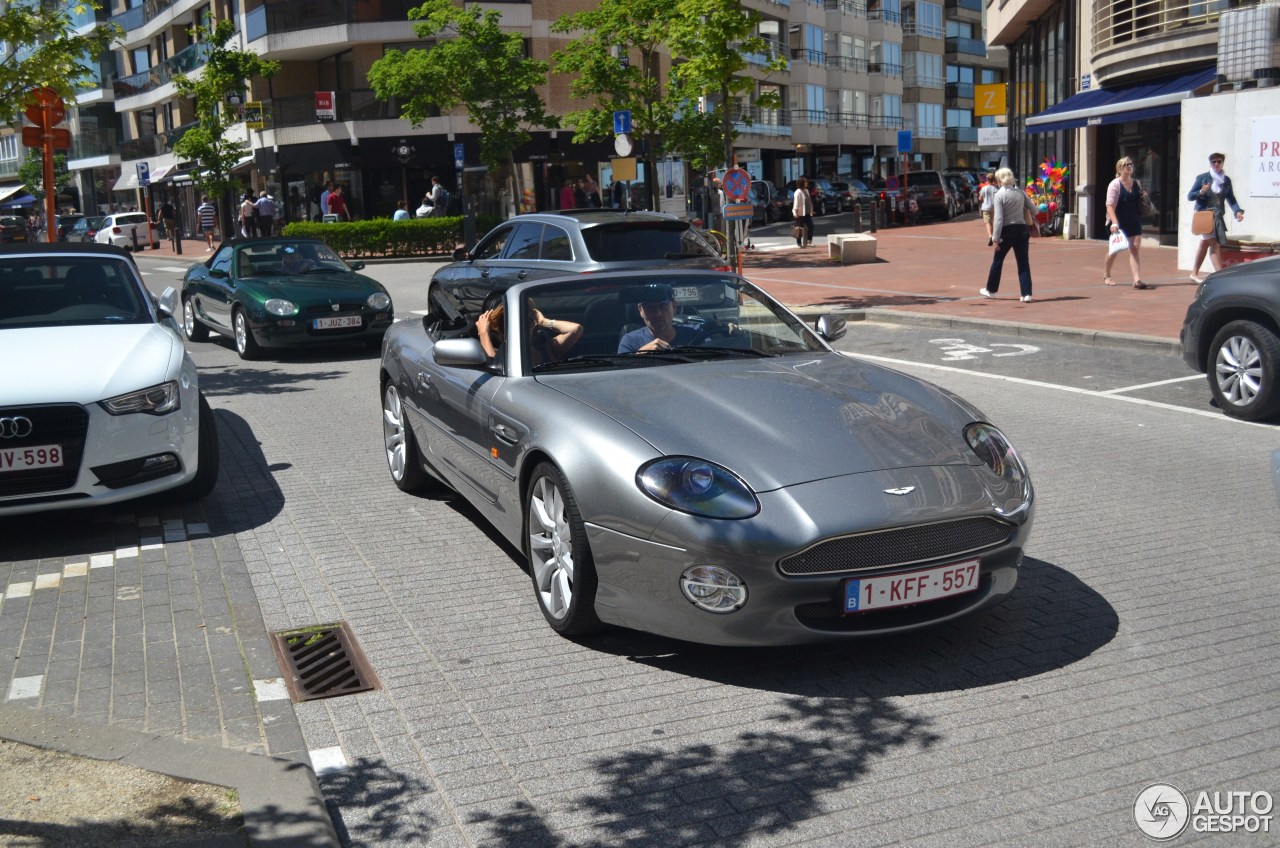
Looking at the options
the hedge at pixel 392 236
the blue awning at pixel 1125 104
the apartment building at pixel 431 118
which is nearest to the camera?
the blue awning at pixel 1125 104

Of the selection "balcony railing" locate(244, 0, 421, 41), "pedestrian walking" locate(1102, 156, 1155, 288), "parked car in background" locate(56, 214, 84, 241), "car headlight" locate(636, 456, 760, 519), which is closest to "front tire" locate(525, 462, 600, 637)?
"car headlight" locate(636, 456, 760, 519)

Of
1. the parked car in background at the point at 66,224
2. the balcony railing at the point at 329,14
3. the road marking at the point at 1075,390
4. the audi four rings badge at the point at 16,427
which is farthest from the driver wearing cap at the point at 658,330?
the parked car in background at the point at 66,224

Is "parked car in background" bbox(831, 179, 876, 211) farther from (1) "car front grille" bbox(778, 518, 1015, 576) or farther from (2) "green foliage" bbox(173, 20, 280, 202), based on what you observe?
(1) "car front grille" bbox(778, 518, 1015, 576)

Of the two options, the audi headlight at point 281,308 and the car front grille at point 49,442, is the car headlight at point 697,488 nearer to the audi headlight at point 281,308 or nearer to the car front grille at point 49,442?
the car front grille at point 49,442

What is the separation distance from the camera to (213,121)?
40.4m

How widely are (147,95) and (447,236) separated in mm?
40341

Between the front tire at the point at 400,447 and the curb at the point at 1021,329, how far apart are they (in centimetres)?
462

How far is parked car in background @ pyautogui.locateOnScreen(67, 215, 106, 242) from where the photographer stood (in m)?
53.3

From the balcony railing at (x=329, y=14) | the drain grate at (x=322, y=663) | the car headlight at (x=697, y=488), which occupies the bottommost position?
the drain grate at (x=322, y=663)

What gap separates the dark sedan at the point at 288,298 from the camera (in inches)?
564

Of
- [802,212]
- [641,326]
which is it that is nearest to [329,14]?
[802,212]

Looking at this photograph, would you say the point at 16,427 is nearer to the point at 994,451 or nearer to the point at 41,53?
the point at 994,451

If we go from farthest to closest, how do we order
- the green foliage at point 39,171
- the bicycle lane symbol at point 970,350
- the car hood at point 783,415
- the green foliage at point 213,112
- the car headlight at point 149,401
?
the green foliage at point 39,171 < the green foliage at point 213,112 < the bicycle lane symbol at point 970,350 < the car headlight at point 149,401 < the car hood at point 783,415

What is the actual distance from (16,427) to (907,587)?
457 centimetres
